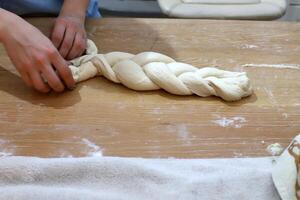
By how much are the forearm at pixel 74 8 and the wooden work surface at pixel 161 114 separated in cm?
10

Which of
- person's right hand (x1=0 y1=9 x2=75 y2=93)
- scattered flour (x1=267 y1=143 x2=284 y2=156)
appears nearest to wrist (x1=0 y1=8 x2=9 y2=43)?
person's right hand (x1=0 y1=9 x2=75 y2=93)

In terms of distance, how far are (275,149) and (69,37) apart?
1.72 feet

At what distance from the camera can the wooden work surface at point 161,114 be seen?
0.74 m

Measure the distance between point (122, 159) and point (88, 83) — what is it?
0.91 ft

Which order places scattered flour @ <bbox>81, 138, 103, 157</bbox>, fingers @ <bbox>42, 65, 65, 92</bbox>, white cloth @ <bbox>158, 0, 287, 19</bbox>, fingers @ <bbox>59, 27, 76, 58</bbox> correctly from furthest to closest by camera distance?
1. white cloth @ <bbox>158, 0, 287, 19</bbox>
2. fingers @ <bbox>59, 27, 76, 58</bbox>
3. fingers @ <bbox>42, 65, 65, 92</bbox>
4. scattered flour @ <bbox>81, 138, 103, 157</bbox>

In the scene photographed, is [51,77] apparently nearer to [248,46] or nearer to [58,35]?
[58,35]

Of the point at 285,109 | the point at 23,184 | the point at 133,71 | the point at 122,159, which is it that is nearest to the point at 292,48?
the point at 285,109

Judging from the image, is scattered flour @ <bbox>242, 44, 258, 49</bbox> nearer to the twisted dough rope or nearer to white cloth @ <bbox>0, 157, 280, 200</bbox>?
the twisted dough rope

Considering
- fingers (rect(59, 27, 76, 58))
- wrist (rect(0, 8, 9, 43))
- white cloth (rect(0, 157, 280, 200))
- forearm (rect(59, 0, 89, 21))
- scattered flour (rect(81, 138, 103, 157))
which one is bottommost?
scattered flour (rect(81, 138, 103, 157))

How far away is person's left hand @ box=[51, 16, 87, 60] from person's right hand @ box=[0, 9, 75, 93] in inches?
4.0

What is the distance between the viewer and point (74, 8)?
1.06 metres

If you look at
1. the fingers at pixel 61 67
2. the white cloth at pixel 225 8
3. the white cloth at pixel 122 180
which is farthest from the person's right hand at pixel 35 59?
the white cloth at pixel 225 8

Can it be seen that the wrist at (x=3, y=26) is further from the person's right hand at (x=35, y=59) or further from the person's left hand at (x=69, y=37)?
the person's left hand at (x=69, y=37)

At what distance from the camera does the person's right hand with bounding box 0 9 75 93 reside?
2.74 feet
